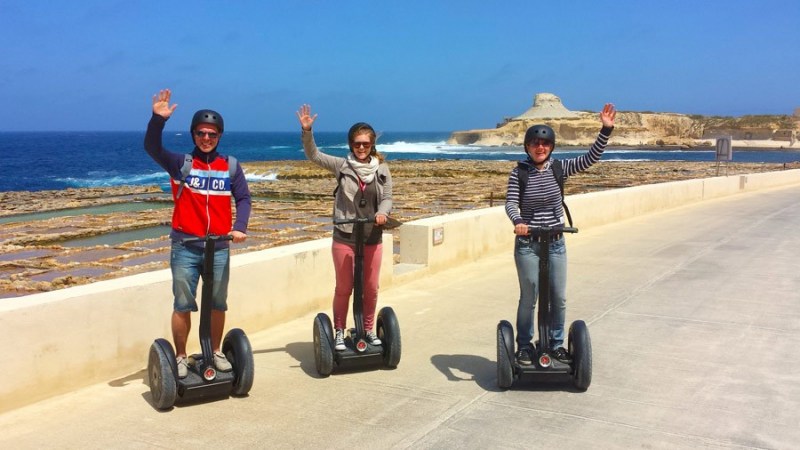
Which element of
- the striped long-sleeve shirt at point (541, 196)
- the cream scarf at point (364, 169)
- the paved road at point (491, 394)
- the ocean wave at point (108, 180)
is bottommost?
the ocean wave at point (108, 180)

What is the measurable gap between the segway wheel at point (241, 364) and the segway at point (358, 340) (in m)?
0.57

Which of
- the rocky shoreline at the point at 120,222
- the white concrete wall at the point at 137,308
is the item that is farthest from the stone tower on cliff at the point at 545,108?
the white concrete wall at the point at 137,308

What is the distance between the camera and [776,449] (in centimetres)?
387

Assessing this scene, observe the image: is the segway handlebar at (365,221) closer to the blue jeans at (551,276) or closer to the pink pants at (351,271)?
the pink pants at (351,271)

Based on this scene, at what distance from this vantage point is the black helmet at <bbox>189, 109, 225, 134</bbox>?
4555 mm

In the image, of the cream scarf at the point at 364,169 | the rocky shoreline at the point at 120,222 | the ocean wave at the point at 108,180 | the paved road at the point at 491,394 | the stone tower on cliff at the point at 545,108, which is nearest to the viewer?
the paved road at the point at 491,394

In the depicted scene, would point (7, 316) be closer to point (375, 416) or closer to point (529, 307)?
point (375, 416)

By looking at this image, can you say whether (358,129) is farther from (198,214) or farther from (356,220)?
(198,214)

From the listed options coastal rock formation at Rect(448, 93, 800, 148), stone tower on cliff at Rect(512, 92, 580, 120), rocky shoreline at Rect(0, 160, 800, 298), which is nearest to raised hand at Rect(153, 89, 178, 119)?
rocky shoreline at Rect(0, 160, 800, 298)

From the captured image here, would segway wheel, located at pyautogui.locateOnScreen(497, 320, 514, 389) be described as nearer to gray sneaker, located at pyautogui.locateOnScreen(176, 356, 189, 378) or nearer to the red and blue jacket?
the red and blue jacket

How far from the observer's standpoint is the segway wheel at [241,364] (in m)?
4.62

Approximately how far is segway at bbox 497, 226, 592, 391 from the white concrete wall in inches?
94.0

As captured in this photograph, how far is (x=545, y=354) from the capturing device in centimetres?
482

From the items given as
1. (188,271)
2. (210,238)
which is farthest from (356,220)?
(188,271)
